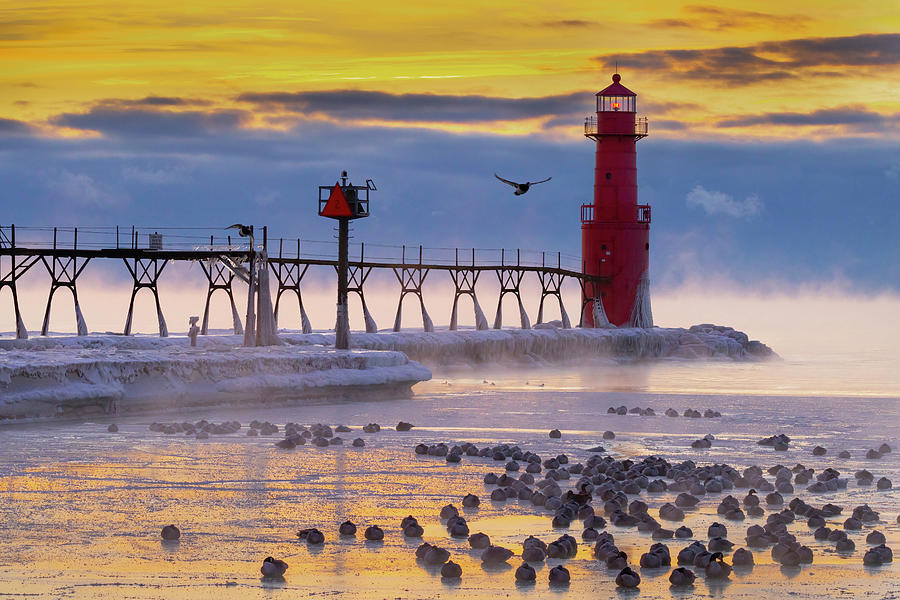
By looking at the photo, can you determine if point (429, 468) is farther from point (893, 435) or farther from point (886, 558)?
point (893, 435)

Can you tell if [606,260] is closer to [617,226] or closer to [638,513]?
[617,226]

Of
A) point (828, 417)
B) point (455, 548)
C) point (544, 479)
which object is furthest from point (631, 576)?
point (828, 417)

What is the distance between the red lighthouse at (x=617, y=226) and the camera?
51531 millimetres

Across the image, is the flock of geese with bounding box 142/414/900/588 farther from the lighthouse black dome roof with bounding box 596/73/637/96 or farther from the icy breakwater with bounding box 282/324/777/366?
the lighthouse black dome roof with bounding box 596/73/637/96

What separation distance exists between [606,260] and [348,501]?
40663 millimetres

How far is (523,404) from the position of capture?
26.0 metres

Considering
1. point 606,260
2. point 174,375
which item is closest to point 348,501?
point 174,375

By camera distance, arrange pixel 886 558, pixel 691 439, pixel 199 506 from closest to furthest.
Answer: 1. pixel 886 558
2. pixel 199 506
3. pixel 691 439

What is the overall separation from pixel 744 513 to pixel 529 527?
93.8 inches

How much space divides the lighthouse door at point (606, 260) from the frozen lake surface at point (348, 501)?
27787 mm

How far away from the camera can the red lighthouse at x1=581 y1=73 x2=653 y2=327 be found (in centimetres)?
5153

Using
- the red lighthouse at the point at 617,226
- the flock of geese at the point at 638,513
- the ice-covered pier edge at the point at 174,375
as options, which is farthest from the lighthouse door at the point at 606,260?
the flock of geese at the point at 638,513

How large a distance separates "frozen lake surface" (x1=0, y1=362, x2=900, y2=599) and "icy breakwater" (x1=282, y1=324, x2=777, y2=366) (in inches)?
558

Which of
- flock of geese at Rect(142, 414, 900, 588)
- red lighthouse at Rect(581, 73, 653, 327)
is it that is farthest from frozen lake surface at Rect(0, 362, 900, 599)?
red lighthouse at Rect(581, 73, 653, 327)
